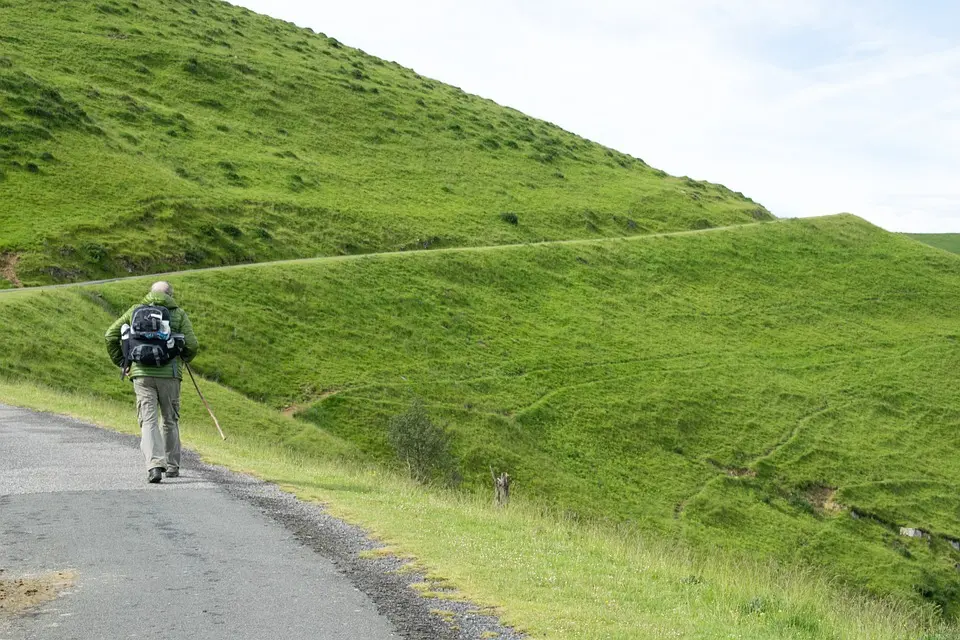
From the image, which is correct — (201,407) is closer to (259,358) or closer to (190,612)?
(259,358)

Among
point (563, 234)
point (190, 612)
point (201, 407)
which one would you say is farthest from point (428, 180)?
point (190, 612)

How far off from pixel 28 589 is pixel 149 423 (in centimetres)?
732

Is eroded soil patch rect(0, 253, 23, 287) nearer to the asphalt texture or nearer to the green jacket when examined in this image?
the asphalt texture

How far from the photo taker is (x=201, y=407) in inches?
1761

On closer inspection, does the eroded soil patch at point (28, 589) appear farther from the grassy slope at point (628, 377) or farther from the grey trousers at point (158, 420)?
the grassy slope at point (628, 377)

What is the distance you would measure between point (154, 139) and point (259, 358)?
144 feet

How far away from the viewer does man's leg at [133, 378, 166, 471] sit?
16453 mm

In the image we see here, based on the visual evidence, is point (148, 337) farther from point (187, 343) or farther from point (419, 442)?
point (419, 442)

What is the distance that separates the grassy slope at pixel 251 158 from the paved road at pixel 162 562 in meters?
48.6

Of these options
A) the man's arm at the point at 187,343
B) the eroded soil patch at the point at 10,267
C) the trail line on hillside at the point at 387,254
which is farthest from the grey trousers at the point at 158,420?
the eroded soil patch at the point at 10,267

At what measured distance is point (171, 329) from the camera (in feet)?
55.2

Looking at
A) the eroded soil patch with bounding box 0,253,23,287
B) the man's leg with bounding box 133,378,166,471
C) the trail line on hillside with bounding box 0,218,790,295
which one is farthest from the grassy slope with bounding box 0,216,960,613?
the man's leg with bounding box 133,378,166,471

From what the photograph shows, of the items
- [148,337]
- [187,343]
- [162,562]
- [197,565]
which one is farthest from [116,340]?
[197,565]

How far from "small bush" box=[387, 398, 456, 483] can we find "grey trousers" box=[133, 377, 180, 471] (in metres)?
28.0
